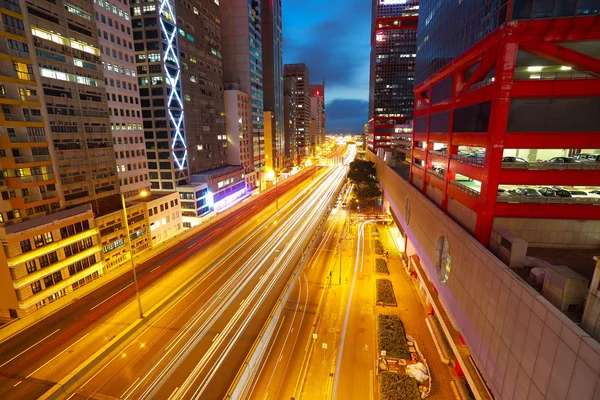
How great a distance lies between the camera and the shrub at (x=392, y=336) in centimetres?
2832

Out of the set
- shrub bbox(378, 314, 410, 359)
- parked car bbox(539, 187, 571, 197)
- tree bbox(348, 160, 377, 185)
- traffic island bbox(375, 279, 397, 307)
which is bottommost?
shrub bbox(378, 314, 410, 359)

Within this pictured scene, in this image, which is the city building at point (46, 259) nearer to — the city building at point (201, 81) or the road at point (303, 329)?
the road at point (303, 329)

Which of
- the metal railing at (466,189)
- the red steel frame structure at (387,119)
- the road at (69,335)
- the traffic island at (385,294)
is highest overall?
the red steel frame structure at (387,119)

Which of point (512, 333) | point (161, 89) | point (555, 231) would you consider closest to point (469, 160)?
point (555, 231)

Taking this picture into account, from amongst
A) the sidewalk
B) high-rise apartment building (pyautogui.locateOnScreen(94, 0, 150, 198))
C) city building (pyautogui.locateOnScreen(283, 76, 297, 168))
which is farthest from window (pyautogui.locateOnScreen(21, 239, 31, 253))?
city building (pyautogui.locateOnScreen(283, 76, 297, 168))

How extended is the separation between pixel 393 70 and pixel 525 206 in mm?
131931

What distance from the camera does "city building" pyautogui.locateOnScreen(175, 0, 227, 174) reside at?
6638 centimetres

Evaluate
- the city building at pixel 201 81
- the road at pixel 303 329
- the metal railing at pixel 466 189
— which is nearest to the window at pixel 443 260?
the metal railing at pixel 466 189

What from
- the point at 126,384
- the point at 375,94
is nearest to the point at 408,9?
the point at 375,94

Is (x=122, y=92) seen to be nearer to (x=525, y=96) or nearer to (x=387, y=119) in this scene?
(x=525, y=96)

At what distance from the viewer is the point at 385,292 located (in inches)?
1511

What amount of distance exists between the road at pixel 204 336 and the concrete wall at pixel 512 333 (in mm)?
19764

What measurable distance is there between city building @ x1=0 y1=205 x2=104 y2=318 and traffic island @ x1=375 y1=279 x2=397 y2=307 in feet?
141

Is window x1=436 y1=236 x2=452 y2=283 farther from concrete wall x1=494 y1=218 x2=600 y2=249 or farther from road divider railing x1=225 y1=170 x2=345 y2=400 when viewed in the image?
road divider railing x1=225 y1=170 x2=345 y2=400
